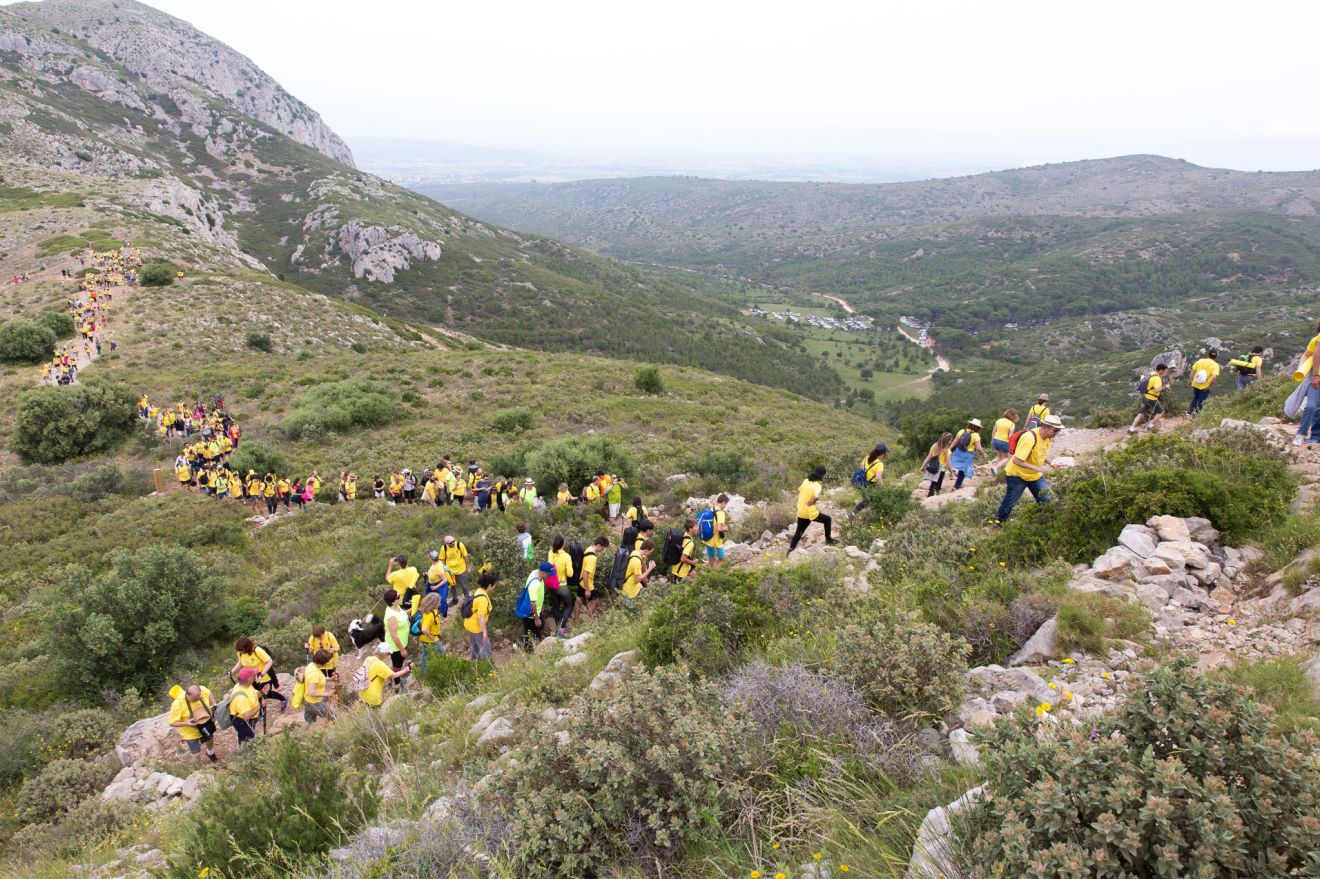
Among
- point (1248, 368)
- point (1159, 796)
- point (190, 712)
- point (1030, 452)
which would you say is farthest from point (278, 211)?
point (1159, 796)

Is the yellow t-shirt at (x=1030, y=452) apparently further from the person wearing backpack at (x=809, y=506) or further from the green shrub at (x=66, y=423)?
the green shrub at (x=66, y=423)

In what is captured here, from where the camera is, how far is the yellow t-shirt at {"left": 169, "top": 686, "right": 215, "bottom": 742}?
21.0 ft

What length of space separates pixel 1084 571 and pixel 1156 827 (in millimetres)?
4015

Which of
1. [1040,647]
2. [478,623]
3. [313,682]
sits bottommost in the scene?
[313,682]

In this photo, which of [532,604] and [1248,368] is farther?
[1248,368]

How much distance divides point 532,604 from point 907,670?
522 cm

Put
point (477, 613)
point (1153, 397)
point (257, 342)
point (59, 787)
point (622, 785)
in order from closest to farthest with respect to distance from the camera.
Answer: point (622, 785)
point (59, 787)
point (477, 613)
point (1153, 397)
point (257, 342)

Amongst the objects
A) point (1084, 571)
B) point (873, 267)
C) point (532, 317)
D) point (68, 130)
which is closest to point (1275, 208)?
point (873, 267)

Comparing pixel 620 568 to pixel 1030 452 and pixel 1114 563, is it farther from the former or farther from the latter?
pixel 1114 563

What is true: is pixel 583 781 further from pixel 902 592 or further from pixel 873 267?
pixel 873 267

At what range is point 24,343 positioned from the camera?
83.4 feet

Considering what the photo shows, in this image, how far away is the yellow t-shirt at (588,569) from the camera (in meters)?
8.06

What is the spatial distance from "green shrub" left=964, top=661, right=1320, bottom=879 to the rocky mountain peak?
5116 inches

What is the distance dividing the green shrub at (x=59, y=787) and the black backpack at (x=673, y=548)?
21.7 feet
